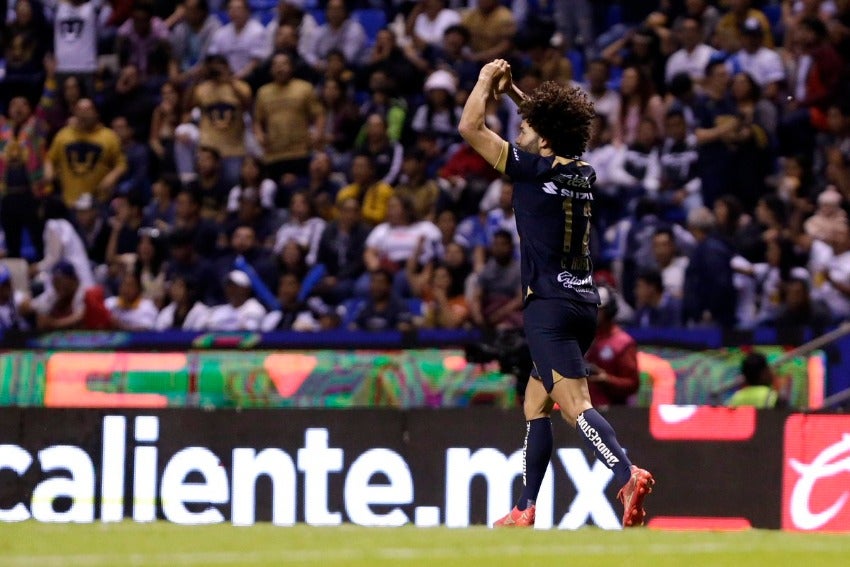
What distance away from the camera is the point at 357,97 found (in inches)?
720

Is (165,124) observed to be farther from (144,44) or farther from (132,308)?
(132,308)

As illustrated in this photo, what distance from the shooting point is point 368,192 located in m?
16.5

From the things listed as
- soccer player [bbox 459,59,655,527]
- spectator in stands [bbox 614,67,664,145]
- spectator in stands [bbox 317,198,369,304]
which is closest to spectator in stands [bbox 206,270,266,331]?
spectator in stands [bbox 317,198,369,304]

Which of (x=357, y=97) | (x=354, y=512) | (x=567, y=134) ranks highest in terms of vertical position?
(x=357, y=97)

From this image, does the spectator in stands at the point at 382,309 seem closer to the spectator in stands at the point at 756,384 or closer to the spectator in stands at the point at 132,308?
the spectator in stands at the point at 132,308

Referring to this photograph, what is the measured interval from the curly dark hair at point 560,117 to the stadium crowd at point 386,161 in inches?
181

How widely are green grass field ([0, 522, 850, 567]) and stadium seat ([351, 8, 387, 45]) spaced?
11758 millimetres

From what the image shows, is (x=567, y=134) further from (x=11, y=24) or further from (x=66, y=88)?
(x=11, y=24)

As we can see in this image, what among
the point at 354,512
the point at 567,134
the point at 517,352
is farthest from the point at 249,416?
the point at 567,134

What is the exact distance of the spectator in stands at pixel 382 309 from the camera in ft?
48.0

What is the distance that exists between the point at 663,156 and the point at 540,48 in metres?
1.89

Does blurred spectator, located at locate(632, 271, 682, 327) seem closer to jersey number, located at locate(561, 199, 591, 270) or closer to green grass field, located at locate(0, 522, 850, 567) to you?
jersey number, located at locate(561, 199, 591, 270)

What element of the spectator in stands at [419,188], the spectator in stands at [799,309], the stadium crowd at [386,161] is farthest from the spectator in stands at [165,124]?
the spectator in stands at [799,309]

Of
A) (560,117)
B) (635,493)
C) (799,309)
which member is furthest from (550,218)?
(799,309)
